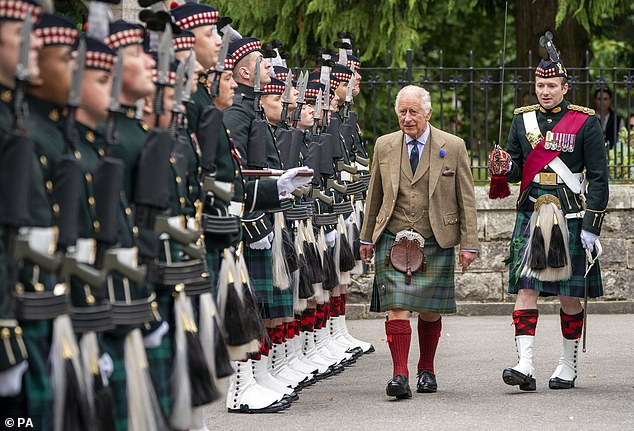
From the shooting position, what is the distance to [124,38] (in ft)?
18.2

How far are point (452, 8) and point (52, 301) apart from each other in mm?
13178

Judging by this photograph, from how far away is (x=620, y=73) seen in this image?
727 inches

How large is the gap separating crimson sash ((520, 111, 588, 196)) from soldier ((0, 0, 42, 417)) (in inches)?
203

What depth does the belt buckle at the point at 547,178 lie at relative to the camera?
9344 millimetres

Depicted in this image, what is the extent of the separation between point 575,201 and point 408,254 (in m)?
1.16

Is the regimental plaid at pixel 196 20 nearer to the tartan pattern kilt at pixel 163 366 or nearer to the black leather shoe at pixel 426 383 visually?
the tartan pattern kilt at pixel 163 366

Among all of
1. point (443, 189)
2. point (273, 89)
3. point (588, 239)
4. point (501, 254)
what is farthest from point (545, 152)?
point (501, 254)

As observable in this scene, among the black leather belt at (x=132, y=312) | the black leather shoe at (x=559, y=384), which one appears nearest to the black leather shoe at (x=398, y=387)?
the black leather shoe at (x=559, y=384)

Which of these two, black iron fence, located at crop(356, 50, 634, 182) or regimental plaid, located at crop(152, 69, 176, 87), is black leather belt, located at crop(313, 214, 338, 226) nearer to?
black iron fence, located at crop(356, 50, 634, 182)

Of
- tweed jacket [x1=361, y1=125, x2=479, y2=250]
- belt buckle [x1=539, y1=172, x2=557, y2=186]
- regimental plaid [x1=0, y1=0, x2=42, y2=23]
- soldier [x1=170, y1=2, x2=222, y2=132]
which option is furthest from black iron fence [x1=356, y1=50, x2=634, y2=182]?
regimental plaid [x1=0, y1=0, x2=42, y2=23]

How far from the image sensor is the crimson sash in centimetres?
935

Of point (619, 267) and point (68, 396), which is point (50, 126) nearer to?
point (68, 396)

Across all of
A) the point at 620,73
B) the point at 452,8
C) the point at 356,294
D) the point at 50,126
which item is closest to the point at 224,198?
the point at 50,126

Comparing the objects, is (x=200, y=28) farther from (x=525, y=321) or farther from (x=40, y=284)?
(x=525, y=321)
